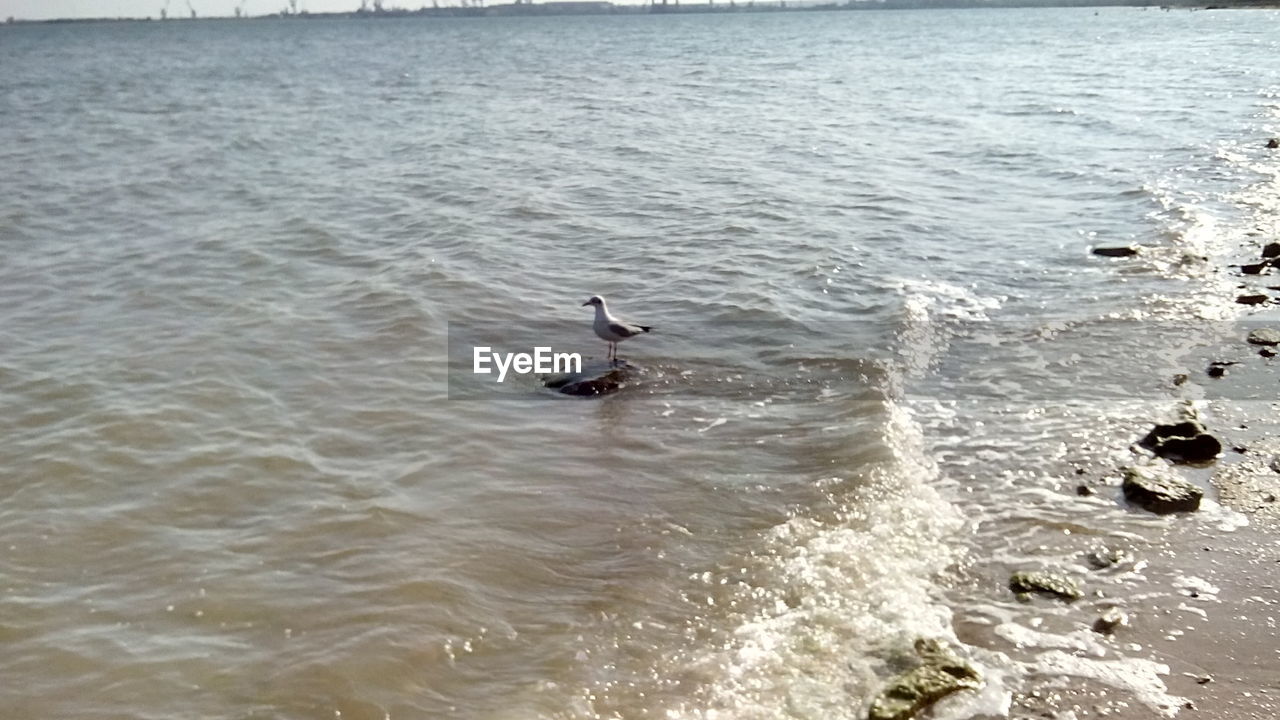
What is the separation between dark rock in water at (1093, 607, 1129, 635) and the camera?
6.07 m

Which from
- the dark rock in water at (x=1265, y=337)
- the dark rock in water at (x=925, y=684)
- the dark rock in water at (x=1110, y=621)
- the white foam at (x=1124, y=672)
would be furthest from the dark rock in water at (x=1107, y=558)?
the dark rock in water at (x=1265, y=337)

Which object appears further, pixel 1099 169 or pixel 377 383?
pixel 1099 169

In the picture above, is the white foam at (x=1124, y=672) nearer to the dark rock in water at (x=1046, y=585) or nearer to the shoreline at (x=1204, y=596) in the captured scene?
the shoreline at (x=1204, y=596)

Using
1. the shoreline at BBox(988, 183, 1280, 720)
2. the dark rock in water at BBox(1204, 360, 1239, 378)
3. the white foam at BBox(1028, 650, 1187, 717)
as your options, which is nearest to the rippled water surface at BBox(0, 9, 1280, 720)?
the white foam at BBox(1028, 650, 1187, 717)

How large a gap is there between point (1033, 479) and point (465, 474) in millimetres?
4710

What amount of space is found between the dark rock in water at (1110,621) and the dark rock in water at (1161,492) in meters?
1.52

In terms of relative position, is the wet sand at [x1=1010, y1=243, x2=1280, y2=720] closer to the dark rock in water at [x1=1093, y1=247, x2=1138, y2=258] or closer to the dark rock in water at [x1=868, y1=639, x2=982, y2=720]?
the dark rock in water at [x1=868, y1=639, x2=982, y2=720]

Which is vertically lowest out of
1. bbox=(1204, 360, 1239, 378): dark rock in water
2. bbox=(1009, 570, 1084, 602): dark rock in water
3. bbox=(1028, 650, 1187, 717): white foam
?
bbox=(1028, 650, 1187, 717): white foam

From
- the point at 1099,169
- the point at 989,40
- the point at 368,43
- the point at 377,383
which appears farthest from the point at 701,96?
the point at 368,43

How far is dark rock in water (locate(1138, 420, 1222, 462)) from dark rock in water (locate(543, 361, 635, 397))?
16.3 ft

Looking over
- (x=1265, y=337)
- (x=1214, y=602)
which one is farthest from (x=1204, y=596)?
(x=1265, y=337)

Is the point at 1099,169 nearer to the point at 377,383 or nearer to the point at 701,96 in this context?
the point at 377,383

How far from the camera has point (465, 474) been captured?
28.0 feet

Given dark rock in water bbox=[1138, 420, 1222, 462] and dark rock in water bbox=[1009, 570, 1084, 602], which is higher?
dark rock in water bbox=[1138, 420, 1222, 462]
